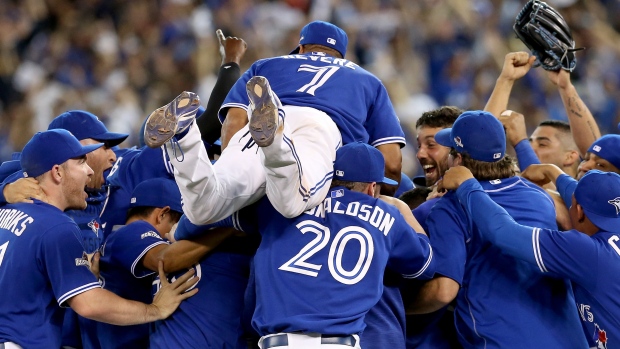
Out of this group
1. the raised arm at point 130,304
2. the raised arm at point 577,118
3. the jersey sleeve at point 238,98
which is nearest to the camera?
the raised arm at point 130,304

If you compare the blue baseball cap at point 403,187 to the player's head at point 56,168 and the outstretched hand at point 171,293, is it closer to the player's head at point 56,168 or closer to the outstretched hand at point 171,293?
the outstretched hand at point 171,293

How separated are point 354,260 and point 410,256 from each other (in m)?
0.35

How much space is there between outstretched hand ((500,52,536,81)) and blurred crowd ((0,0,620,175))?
4.72 metres

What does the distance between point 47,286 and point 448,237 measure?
6.81 feet

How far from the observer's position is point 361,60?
11.5 m

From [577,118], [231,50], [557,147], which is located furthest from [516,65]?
[231,50]

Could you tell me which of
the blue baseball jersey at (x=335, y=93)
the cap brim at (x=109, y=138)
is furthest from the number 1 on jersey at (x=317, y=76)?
Answer: the cap brim at (x=109, y=138)

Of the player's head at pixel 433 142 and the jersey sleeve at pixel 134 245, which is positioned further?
the player's head at pixel 433 142

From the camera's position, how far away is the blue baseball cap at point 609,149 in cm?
523

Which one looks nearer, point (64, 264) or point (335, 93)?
point (64, 264)

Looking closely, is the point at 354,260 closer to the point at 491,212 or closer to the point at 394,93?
the point at 491,212

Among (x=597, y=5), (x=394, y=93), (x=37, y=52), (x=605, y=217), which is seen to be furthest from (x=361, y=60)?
(x=605, y=217)

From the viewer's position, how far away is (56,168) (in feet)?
15.4

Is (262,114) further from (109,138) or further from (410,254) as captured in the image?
(109,138)
